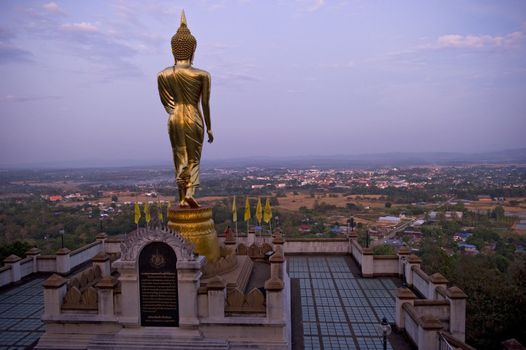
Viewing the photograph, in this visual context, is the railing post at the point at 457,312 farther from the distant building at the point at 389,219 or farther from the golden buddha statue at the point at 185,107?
the distant building at the point at 389,219

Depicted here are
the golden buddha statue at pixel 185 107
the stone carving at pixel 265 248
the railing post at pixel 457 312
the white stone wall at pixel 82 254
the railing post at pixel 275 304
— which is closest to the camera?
the railing post at pixel 275 304

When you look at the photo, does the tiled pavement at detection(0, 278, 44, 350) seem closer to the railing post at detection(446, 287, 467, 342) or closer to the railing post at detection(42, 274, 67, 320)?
the railing post at detection(42, 274, 67, 320)

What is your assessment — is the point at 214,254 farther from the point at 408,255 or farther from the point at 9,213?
the point at 9,213

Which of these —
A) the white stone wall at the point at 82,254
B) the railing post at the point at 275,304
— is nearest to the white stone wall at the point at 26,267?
the white stone wall at the point at 82,254

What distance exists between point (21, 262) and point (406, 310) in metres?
14.5

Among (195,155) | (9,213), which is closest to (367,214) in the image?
→ (9,213)

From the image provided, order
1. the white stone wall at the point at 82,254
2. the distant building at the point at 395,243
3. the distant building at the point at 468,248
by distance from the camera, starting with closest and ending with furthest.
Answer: the white stone wall at the point at 82,254 < the distant building at the point at 468,248 < the distant building at the point at 395,243

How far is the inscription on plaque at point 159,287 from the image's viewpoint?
401 inches

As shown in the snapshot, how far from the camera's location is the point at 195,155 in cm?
1395

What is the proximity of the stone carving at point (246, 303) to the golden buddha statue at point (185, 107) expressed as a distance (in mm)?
4018

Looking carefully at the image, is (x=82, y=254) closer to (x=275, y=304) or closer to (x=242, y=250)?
(x=242, y=250)

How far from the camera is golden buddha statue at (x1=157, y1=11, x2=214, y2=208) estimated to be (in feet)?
43.3

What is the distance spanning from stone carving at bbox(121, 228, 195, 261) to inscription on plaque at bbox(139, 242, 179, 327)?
142 millimetres

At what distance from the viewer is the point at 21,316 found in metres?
12.8
